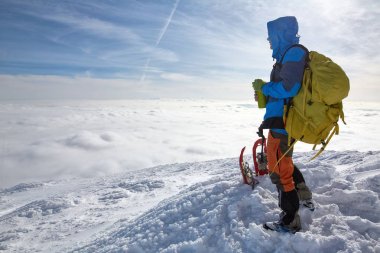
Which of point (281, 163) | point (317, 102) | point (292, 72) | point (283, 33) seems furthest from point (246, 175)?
point (283, 33)

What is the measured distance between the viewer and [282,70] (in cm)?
A: 320

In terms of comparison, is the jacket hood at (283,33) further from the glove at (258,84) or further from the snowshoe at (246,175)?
the snowshoe at (246,175)

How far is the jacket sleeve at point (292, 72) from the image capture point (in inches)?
123

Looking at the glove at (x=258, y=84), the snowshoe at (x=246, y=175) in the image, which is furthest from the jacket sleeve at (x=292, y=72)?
the snowshoe at (x=246, y=175)

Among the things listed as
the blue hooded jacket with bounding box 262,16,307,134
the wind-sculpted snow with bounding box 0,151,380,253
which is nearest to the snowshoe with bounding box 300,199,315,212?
the wind-sculpted snow with bounding box 0,151,380,253

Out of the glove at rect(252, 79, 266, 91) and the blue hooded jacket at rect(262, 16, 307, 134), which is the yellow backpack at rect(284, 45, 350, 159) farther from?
the glove at rect(252, 79, 266, 91)

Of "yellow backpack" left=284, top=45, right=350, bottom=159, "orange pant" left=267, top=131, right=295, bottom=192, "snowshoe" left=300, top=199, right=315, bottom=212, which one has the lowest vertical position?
"snowshoe" left=300, top=199, right=315, bottom=212


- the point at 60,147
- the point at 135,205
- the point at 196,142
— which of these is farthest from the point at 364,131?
the point at 135,205

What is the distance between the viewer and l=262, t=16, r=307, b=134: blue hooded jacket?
3.13 metres

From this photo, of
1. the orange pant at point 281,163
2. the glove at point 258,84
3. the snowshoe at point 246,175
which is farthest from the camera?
the snowshoe at point 246,175

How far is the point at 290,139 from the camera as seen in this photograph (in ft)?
11.1

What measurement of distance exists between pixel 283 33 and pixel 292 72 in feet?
2.00

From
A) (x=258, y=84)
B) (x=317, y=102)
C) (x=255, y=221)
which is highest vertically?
(x=258, y=84)

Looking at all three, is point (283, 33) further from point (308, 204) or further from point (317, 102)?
point (308, 204)
